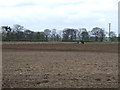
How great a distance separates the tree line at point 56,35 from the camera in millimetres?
64062

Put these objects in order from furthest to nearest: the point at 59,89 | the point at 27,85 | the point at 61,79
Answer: the point at 61,79 < the point at 27,85 < the point at 59,89

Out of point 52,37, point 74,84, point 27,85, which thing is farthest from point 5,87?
point 52,37

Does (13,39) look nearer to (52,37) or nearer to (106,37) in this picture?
(52,37)

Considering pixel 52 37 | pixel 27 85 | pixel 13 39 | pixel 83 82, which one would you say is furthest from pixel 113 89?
pixel 52 37

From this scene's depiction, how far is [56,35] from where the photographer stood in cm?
7044

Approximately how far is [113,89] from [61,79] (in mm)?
2146

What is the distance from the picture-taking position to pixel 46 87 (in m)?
7.43

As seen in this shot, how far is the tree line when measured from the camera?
210 feet

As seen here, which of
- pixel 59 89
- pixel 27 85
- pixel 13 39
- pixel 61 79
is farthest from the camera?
pixel 13 39

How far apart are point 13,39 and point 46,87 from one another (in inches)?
2200

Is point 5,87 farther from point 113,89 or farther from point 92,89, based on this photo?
point 113,89

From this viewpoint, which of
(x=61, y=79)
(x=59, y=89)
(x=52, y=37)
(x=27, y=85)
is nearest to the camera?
(x=59, y=89)

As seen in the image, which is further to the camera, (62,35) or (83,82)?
(62,35)

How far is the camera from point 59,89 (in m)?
7.10
